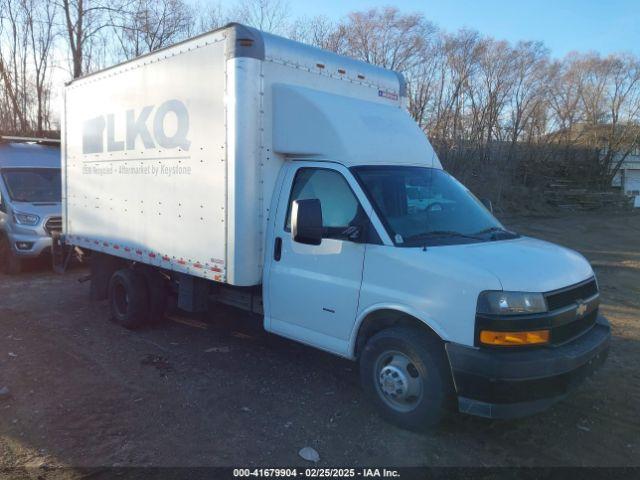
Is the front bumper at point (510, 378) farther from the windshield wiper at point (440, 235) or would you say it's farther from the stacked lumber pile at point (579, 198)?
the stacked lumber pile at point (579, 198)

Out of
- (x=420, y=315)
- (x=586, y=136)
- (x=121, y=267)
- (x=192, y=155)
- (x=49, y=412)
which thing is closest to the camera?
(x=420, y=315)

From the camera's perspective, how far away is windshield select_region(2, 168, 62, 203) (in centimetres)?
1098

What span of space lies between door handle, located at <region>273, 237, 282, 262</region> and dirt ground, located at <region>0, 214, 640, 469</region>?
4.07ft

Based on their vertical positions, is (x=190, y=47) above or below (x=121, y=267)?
above

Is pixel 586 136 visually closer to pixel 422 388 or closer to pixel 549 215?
pixel 549 215

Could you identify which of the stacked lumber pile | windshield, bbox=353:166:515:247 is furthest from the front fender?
the stacked lumber pile

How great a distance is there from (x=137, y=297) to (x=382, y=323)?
378 cm

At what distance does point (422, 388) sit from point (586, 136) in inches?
1312

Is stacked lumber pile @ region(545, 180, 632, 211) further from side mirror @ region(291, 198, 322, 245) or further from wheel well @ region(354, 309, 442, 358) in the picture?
side mirror @ region(291, 198, 322, 245)

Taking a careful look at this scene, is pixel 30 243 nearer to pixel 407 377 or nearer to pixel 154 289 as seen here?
pixel 154 289

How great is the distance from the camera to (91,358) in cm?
595

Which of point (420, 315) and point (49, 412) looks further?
point (49, 412)

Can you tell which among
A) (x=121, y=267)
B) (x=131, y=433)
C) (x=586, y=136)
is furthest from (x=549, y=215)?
(x=131, y=433)

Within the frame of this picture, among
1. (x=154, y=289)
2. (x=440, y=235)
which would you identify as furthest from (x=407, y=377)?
(x=154, y=289)
